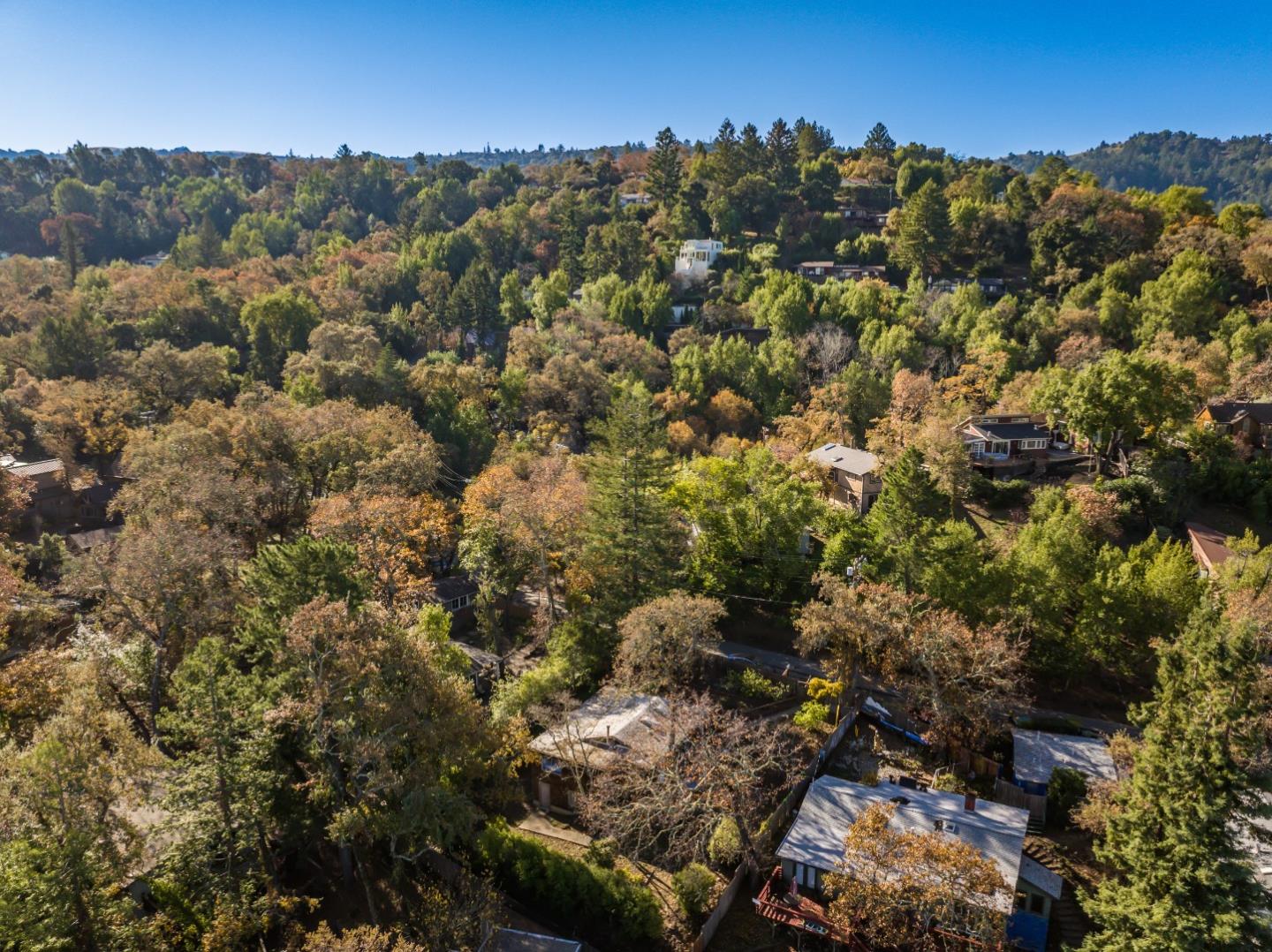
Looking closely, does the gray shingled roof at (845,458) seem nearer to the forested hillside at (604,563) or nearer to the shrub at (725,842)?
the forested hillside at (604,563)

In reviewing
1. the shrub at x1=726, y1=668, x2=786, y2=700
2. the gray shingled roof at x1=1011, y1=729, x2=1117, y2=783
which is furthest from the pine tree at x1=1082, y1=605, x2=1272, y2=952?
the shrub at x1=726, y1=668, x2=786, y2=700

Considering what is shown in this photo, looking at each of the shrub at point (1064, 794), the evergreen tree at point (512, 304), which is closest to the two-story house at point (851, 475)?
the shrub at point (1064, 794)

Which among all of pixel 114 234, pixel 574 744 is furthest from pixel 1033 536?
pixel 114 234

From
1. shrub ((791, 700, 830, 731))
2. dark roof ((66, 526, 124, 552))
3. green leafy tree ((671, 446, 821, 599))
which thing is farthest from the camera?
dark roof ((66, 526, 124, 552))

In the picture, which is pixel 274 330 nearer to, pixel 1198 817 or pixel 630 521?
pixel 630 521

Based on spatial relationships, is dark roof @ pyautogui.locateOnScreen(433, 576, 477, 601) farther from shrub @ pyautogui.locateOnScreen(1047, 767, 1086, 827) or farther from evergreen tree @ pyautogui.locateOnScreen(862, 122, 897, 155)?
evergreen tree @ pyautogui.locateOnScreen(862, 122, 897, 155)

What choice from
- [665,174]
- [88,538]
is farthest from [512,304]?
[88,538]
